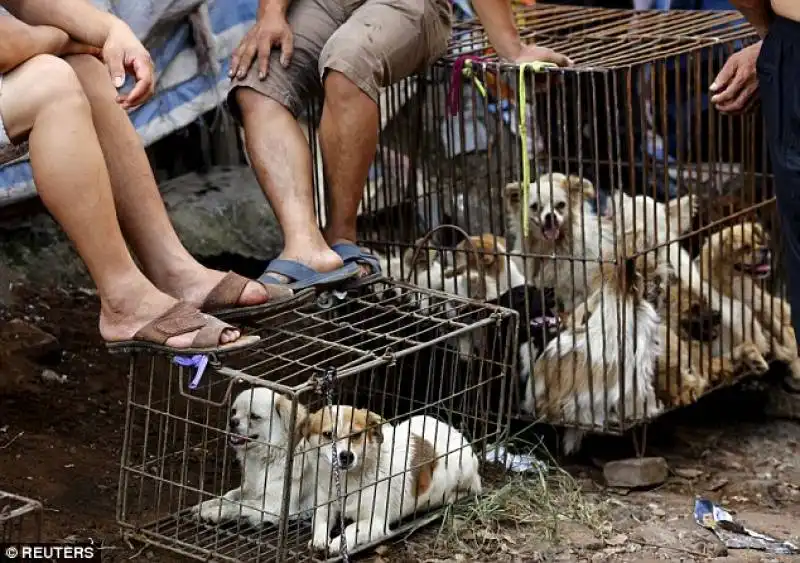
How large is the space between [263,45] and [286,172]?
0.48 meters

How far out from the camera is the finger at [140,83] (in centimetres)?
366

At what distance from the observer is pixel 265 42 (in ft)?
14.5

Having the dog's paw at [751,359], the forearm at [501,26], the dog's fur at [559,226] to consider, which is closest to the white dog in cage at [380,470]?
the dog's fur at [559,226]

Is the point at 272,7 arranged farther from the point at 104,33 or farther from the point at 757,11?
the point at 757,11

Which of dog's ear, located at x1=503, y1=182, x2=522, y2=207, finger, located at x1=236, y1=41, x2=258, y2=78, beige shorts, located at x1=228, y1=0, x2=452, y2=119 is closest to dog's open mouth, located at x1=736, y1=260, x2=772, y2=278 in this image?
dog's ear, located at x1=503, y1=182, x2=522, y2=207

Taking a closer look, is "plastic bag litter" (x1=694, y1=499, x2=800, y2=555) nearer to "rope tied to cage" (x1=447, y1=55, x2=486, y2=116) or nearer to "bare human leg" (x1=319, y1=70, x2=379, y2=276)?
"bare human leg" (x1=319, y1=70, x2=379, y2=276)

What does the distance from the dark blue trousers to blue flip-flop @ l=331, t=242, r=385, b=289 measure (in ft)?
4.71

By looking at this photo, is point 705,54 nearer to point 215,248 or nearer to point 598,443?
point 598,443

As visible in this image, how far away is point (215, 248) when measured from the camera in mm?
6117

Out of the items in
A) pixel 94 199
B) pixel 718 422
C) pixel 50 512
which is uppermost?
pixel 94 199

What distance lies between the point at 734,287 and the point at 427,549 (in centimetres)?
221

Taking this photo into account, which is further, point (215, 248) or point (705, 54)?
point (215, 248)

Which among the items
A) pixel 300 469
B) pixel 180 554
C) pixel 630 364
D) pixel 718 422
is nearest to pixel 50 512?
pixel 180 554

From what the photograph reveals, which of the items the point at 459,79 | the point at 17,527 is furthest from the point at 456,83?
the point at 17,527
